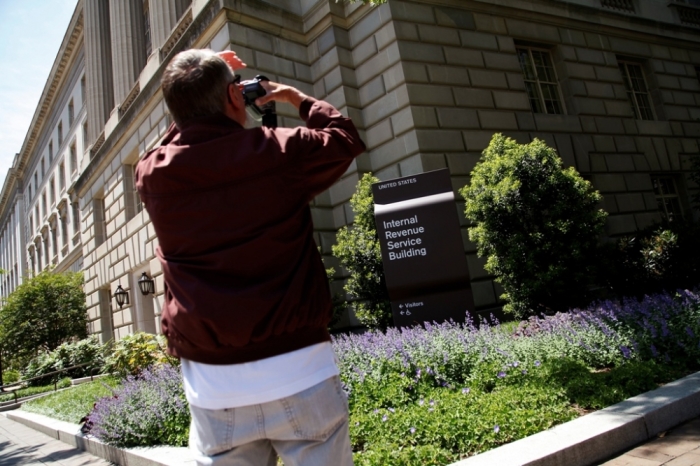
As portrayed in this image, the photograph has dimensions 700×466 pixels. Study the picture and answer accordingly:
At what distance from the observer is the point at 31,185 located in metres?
47.6

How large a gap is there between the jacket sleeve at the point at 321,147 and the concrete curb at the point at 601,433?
2.28m

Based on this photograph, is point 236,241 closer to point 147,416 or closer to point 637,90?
point 147,416

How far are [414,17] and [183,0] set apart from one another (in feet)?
29.5

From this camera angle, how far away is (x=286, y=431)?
1553mm

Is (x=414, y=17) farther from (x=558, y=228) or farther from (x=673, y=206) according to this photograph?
(x=673, y=206)

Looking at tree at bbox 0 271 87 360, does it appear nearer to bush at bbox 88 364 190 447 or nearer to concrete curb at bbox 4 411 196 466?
concrete curb at bbox 4 411 196 466

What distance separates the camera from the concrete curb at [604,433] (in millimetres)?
3576

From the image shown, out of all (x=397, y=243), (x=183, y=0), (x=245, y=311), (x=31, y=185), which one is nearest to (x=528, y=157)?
(x=397, y=243)

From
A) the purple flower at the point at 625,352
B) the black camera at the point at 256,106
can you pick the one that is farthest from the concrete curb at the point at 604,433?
the black camera at the point at 256,106

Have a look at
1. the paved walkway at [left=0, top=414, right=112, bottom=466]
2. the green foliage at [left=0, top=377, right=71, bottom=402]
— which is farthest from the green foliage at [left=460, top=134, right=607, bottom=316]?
the green foliage at [left=0, top=377, right=71, bottom=402]

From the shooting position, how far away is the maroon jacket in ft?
5.10

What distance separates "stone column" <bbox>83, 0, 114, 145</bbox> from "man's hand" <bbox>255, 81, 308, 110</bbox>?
79.6 feet

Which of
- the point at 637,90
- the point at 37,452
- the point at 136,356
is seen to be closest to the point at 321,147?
the point at 37,452

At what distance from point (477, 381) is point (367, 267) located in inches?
201
